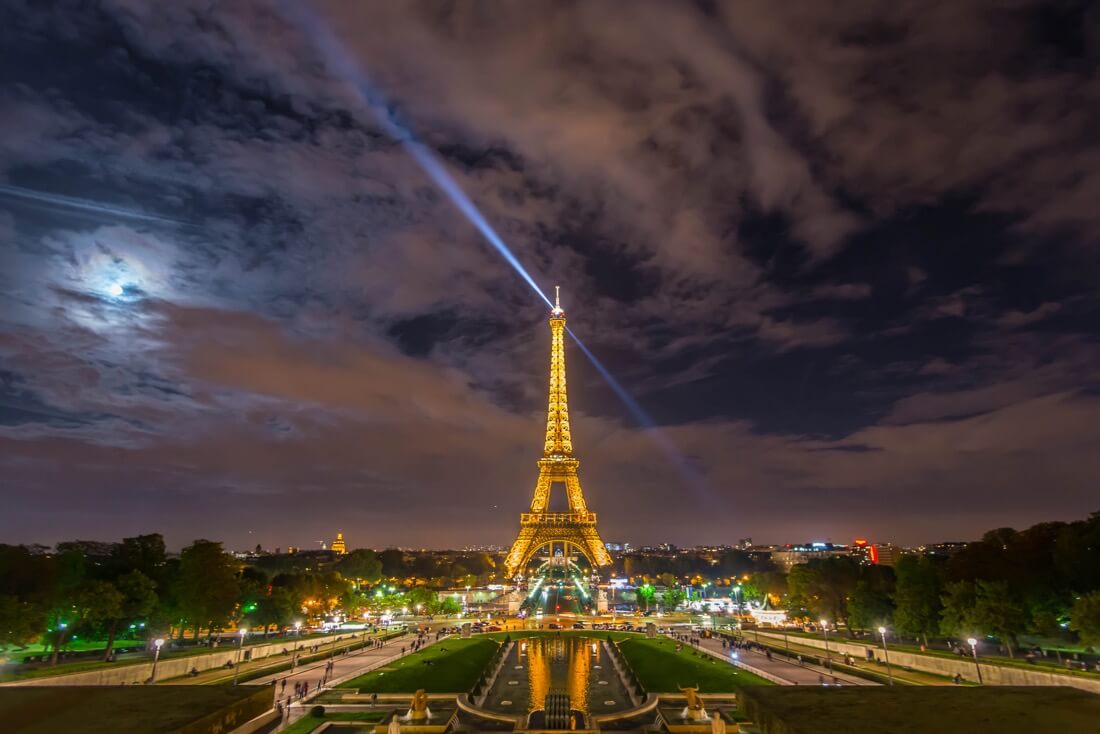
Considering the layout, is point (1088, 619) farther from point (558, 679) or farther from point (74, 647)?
point (74, 647)

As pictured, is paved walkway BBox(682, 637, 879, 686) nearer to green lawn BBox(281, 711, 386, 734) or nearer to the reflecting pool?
the reflecting pool

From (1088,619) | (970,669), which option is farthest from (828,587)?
(1088,619)

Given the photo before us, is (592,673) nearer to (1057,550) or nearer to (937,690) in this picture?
(1057,550)

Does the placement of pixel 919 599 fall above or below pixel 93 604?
above

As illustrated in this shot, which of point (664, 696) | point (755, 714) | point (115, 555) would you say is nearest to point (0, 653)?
point (115, 555)

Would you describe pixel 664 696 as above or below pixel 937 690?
below
